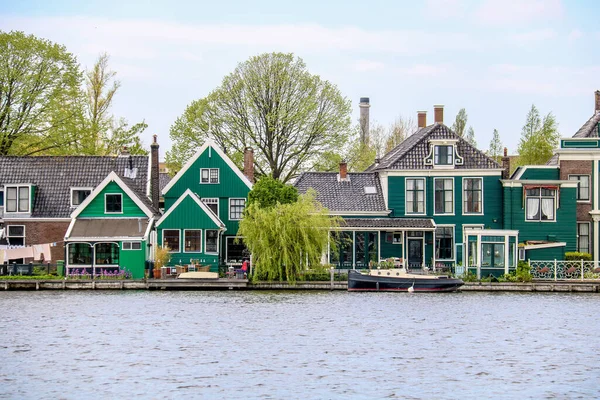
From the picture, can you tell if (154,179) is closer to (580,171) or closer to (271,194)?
(271,194)

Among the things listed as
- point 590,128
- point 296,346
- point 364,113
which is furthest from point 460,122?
point 296,346

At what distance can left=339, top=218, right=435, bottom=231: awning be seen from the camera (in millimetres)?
65500

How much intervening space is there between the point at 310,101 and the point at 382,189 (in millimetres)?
12994

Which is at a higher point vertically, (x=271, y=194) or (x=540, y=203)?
(x=271, y=194)

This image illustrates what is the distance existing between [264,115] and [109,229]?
20.1m

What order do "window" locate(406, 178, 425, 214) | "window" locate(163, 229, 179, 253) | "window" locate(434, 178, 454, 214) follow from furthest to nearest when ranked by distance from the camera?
"window" locate(406, 178, 425, 214), "window" locate(434, 178, 454, 214), "window" locate(163, 229, 179, 253)

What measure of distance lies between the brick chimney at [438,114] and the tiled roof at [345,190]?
5.18 meters

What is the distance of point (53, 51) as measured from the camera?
75.0 m

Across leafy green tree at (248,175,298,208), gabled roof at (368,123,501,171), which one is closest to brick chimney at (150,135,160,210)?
leafy green tree at (248,175,298,208)

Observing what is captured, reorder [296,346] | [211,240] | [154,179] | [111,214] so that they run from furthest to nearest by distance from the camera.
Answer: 1. [154,179]
2. [211,240]
3. [111,214]
4. [296,346]

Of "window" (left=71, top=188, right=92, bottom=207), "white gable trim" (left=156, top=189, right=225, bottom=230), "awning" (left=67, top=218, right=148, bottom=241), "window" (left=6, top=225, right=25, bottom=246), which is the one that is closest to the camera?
"awning" (left=67, top=218, right=148, bottom=241)

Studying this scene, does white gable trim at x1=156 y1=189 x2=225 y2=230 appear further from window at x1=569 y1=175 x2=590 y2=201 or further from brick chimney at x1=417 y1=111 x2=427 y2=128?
window at x1=569 y1=175 x2=590 y2=201

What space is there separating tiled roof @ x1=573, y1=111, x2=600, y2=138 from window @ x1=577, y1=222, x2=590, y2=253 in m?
5.49

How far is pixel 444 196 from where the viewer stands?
224 ft
